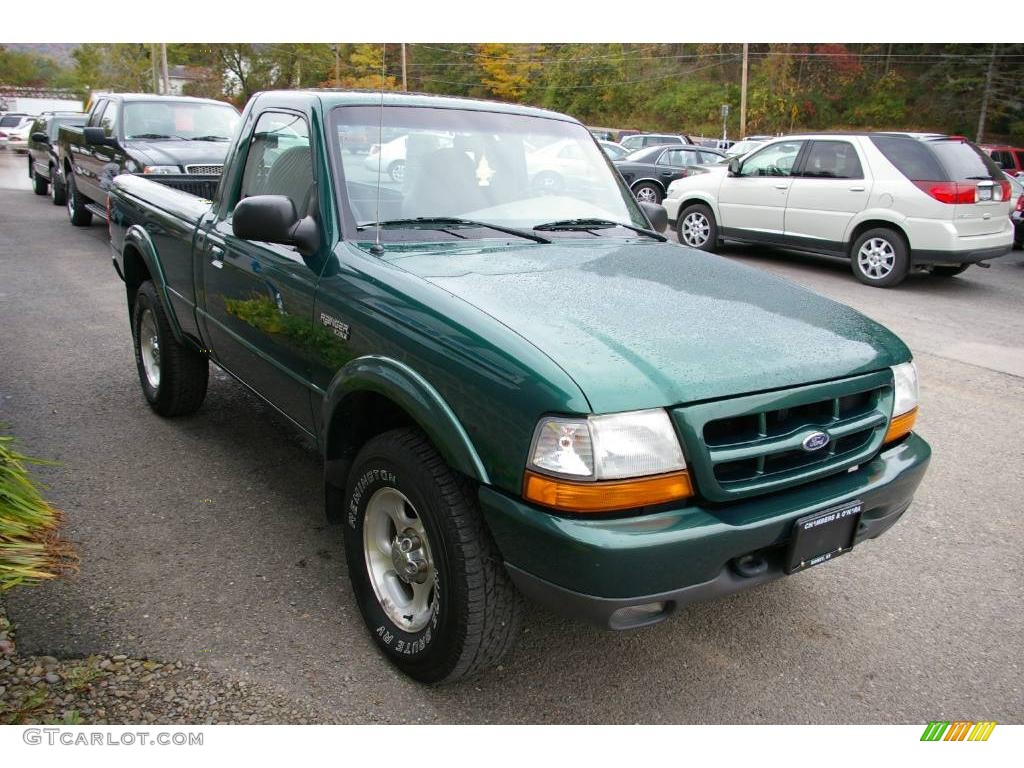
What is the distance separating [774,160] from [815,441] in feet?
32.2

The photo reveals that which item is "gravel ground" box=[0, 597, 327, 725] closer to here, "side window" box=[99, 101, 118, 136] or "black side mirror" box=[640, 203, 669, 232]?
"black side mirror" box=[640, 203, 669, 232]

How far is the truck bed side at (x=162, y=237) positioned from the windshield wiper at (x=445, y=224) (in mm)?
1466

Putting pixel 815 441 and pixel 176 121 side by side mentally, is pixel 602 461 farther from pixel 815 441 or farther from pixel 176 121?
pixel 176 121

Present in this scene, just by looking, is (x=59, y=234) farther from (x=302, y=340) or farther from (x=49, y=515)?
(x=302, y=340)

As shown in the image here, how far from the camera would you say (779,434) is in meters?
2.42

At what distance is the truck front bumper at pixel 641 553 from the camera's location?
85.7 inches

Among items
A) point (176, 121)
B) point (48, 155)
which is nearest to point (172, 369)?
point (176, 121)

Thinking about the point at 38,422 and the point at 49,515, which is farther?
the point at 38,422

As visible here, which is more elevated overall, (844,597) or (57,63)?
(57,63)

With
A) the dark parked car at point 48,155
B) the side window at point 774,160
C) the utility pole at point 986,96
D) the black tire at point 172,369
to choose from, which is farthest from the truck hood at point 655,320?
the utility pole at point 986,96

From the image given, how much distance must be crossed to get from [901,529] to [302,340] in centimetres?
293

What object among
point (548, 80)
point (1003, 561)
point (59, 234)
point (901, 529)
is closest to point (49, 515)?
point (901, 529)

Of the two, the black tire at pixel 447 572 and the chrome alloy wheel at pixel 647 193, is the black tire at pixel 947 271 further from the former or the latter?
the black tire at pixel 447 572

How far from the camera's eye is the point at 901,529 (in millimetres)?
3973
